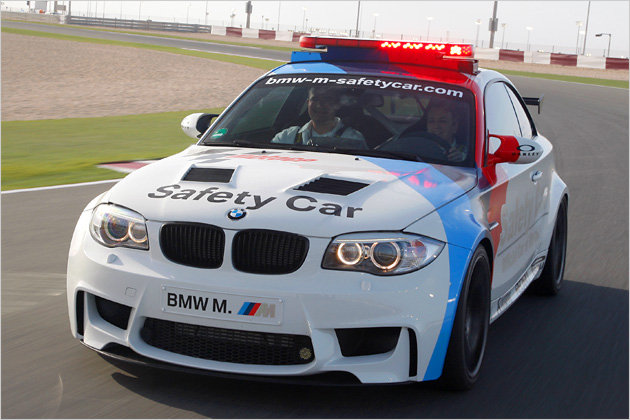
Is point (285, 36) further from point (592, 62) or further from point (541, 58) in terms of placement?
→ point (592, 62)

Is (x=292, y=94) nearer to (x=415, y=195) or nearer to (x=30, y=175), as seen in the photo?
(x=415, y=195)

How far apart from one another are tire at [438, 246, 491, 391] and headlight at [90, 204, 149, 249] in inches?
54.0

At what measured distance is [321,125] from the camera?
18.1 ft

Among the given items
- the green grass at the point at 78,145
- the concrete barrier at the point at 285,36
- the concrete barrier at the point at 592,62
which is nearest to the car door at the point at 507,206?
the green grass at the point at 78,145

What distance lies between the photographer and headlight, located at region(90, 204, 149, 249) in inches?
161

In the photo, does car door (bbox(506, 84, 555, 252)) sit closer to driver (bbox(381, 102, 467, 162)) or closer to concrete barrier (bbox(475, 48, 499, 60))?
driver (bbox(381, 102, 467, 162))

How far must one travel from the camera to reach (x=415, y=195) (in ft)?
14.1

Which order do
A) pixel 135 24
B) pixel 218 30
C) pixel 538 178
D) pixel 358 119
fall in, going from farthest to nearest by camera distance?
1. pixel 135 24
2. pixel 218 30
3. pixel 538 178
4. pixel 358 119

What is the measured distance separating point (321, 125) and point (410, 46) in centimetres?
83

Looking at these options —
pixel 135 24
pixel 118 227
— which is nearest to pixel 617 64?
pixel 118 227

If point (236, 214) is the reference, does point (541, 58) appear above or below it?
above

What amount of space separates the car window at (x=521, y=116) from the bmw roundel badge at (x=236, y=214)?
9.58 ft

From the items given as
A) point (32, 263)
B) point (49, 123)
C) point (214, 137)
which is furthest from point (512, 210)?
point (49, 123)

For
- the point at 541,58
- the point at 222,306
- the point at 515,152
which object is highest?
the point at 541,58
